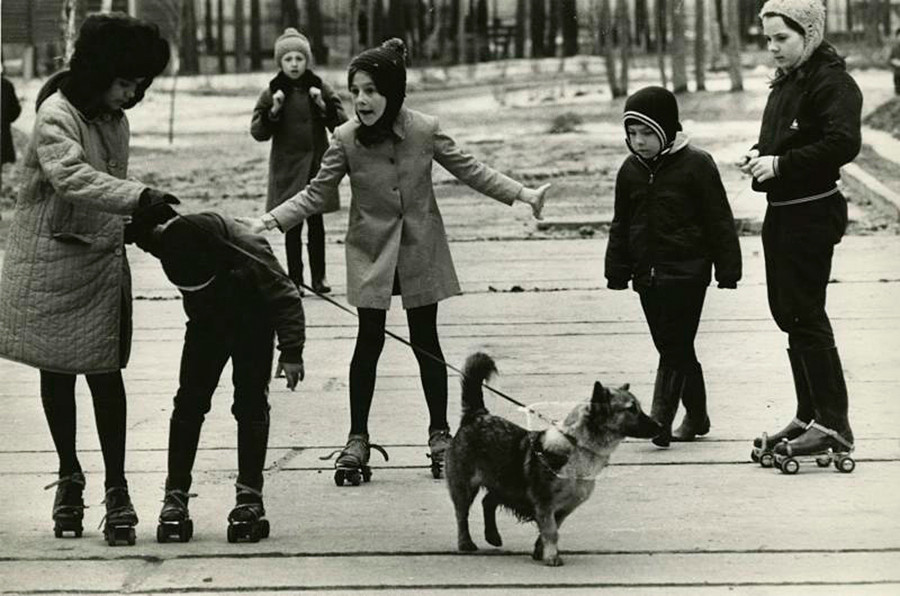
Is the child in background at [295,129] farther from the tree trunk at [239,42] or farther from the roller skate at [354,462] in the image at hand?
the tree trunk at [239,42]

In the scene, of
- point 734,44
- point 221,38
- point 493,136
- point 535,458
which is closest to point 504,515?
point 535,458

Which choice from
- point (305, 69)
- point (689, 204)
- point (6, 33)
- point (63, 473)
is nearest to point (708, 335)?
point (689, 204)

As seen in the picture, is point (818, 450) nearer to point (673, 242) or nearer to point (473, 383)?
point (673, 242)

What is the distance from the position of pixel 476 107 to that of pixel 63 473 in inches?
576

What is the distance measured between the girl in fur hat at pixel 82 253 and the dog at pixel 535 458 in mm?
1196

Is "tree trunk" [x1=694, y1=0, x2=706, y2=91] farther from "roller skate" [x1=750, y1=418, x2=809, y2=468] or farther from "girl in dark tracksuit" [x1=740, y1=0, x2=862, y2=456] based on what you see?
"roller skate" [x1=750, y1=418, x2=809, y2=468]

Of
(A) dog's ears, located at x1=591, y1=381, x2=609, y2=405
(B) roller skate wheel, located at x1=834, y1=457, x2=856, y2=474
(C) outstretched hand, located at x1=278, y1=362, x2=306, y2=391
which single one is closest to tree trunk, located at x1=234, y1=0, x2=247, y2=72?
(B) roller skate wheel, located at x1=834, y1=457, x2=856, y2=474

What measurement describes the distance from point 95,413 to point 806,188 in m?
2.97

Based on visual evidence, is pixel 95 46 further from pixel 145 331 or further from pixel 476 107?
pixel 476 107

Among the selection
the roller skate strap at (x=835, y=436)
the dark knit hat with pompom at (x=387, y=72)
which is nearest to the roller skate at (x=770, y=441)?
the roller skate strap at (x=835, y=436)

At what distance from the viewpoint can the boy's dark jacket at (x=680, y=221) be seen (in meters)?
8.09

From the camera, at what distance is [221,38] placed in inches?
818

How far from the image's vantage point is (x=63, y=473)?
267 inches

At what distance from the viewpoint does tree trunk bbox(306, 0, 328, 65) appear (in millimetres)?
20281
